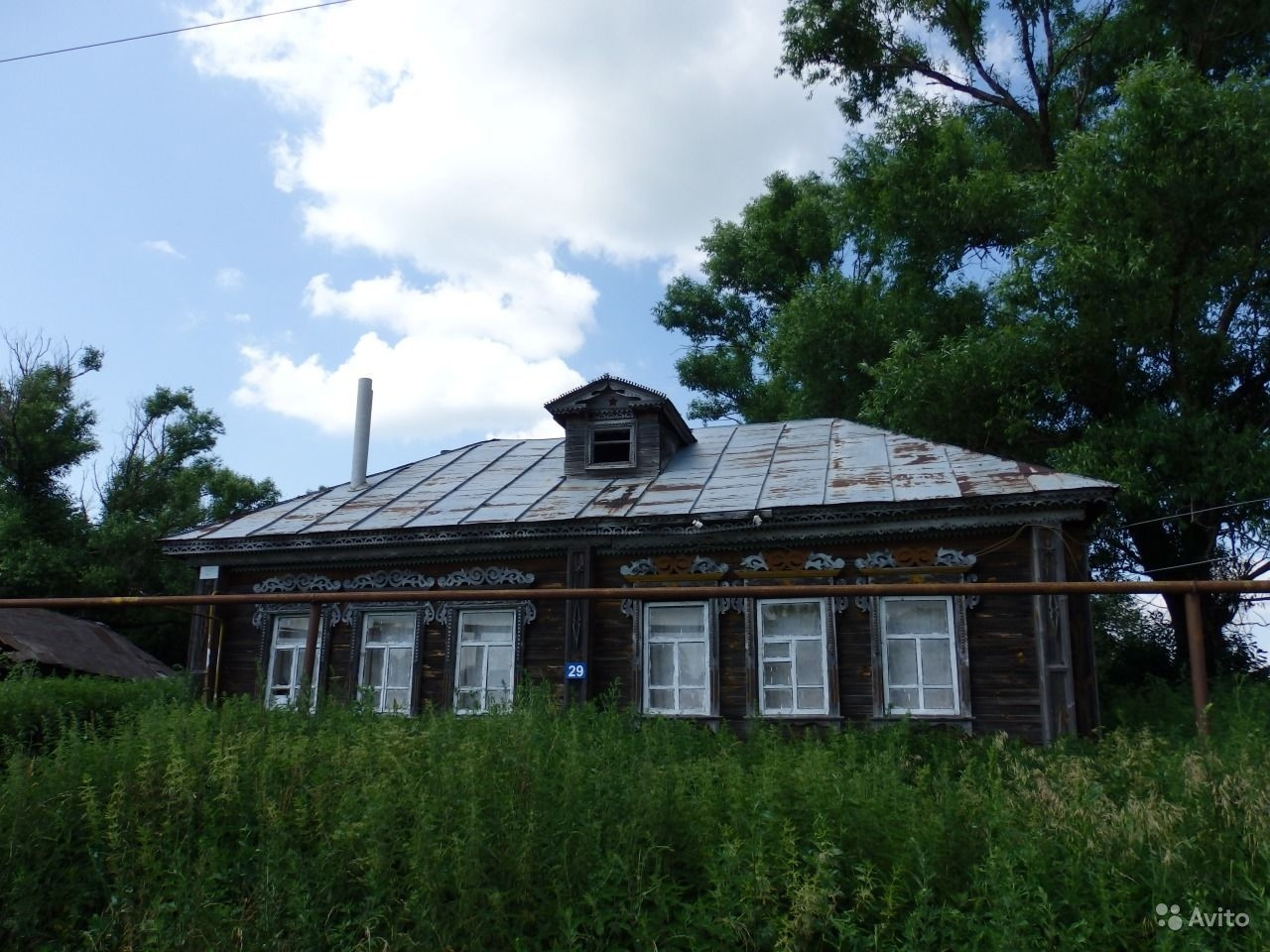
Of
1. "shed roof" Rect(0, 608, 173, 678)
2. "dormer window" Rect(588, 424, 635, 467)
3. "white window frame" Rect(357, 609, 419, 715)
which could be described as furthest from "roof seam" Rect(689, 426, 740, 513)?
"shed roof" Rect(0, 608, 173, 678)

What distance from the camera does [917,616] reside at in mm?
10617

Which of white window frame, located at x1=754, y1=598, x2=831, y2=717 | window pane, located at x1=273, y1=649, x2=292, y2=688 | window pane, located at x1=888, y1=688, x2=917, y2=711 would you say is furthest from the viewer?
window pane, located at x1=273, y1=649, x2=292, y2=688

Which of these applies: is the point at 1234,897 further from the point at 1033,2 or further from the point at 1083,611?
the point at 1033,2

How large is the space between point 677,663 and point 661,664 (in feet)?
0.66

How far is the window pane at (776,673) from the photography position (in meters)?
10.9

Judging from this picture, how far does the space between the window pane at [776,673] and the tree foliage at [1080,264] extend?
5924mm

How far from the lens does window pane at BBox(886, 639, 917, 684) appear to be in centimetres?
1049

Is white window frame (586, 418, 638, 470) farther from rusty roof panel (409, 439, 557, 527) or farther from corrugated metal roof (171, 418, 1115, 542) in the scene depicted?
rusty roof panel (409, 439, 557, 527)

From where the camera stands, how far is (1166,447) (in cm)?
1408

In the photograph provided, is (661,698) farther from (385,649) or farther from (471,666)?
(385,649)

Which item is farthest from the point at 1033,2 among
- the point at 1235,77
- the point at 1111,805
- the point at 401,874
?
the point at 401,874

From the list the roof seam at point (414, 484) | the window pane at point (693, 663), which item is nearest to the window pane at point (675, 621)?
the window pane at point (693, 663)

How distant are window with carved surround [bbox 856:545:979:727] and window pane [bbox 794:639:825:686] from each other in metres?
0.63

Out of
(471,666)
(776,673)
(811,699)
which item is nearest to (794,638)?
(776,673)
